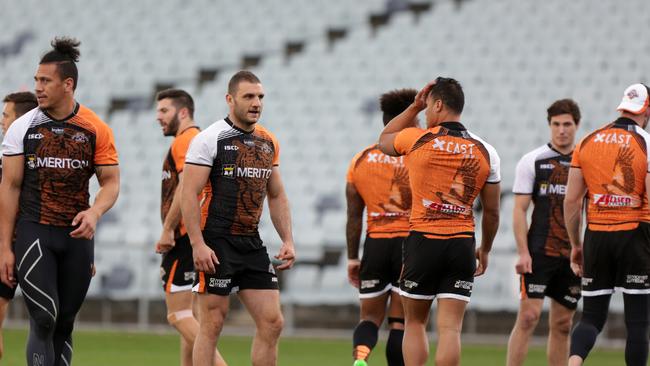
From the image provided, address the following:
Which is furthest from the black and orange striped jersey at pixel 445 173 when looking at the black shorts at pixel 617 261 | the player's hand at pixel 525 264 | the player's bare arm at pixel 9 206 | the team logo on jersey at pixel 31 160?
the player's bare arm at pixel 9 206

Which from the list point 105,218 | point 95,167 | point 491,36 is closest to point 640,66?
point 491,36

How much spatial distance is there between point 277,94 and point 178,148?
13314 millimetres

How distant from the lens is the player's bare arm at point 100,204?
6891 mm

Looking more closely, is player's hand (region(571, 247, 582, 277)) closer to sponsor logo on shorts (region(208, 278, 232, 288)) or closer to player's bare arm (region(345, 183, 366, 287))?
player's bare arm (region(345, 183, 366, 287))

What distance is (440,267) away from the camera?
7.27 m

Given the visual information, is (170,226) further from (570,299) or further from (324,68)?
→ (324,68)

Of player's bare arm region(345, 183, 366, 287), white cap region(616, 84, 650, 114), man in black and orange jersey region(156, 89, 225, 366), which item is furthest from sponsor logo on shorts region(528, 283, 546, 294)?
man in black and orange jersey region(156, 89, 225, 366)

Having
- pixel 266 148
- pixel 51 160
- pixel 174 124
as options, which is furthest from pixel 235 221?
pixel 174 124

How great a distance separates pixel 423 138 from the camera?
7.21 meters

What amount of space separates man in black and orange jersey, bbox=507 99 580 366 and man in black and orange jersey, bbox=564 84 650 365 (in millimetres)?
1061

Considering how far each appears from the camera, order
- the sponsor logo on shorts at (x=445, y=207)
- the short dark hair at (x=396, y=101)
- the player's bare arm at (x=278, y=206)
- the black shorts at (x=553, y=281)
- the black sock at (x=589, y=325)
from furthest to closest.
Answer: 1. the black shorts at (x=553, y=281)
2. the short dark hair at (x=396, y=101)
3. the black sock at (x=589, y=325)
4. the player's bare arm at (x=278, y=206)
5. the sponsor logo on shorts at (x=445, y=207)

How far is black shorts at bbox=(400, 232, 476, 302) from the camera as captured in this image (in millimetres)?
7258

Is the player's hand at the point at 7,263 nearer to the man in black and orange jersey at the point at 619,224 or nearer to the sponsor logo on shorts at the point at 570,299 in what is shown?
the man in black and orange jersey at the point at 619,224

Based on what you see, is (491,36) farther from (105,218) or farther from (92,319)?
(92,319)
